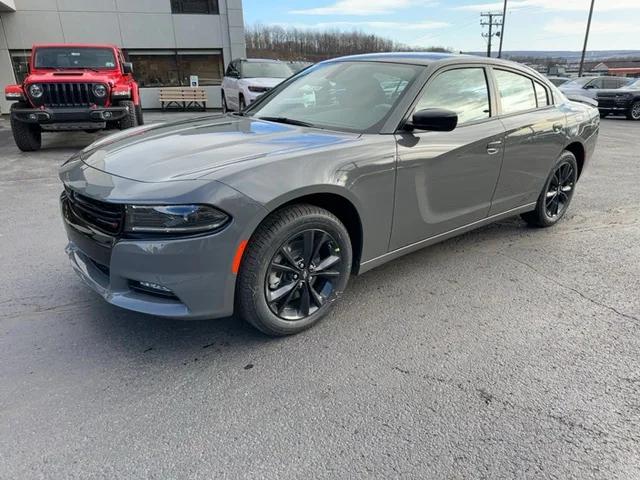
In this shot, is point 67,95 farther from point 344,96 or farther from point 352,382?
point 352,382

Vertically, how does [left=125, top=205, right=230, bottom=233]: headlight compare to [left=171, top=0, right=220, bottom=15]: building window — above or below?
below

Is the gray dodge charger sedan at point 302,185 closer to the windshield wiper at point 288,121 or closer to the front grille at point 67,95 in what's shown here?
the windshield wiper at point 288,121

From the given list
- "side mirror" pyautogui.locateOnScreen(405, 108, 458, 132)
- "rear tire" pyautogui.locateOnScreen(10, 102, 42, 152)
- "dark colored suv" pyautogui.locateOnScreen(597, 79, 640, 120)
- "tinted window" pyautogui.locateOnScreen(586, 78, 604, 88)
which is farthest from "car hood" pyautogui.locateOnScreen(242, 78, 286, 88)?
"tinted window" pyautogui.locateOnScreen(586, 78, 604, 88)

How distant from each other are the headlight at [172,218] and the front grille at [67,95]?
7.56 metres

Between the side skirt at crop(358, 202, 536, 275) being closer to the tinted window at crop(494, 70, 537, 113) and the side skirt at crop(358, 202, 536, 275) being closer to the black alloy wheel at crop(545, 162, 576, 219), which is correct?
the black alloy wheel at crop(545, 162, 576, 219)

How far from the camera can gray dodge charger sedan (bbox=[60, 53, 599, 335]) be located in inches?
88.4

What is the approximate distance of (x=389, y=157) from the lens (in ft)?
9.33

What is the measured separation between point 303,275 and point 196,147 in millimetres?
960

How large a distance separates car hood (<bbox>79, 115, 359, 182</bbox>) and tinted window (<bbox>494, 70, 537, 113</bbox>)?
170cm

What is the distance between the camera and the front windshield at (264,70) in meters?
12.5

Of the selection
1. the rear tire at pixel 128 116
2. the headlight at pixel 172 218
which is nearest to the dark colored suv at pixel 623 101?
the rear tire at pixel 128 116

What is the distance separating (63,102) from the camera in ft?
27.8

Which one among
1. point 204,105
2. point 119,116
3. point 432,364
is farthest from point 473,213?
point 204,105

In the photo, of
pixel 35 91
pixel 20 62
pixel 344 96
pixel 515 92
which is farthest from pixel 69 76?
pixel 20 62
